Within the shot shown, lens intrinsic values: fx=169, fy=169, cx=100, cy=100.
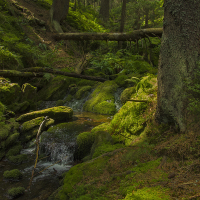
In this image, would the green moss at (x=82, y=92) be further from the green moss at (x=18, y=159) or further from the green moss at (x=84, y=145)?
the green moss at (x=18, y=159)

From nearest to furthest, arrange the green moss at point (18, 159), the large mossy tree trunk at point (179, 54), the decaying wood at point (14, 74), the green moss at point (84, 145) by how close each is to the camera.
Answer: the large mossy tree trunk at point (179, 54), the green moss at point (18, 159), the green moss at point (84, 145), the decaying wood at point (14, 74)

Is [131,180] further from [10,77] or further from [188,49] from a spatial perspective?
[10,77]

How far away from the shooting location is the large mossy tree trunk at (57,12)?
17.2m

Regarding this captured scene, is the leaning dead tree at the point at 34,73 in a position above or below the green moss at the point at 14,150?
above

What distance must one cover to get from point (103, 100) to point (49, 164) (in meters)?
5.48

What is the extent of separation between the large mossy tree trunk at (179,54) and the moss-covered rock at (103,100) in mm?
6001

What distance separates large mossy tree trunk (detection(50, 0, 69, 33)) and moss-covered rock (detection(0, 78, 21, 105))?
34.2 ft

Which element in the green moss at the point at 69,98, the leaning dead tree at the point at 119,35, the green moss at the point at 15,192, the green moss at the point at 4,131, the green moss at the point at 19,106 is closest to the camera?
the green moss at the point at 15,192

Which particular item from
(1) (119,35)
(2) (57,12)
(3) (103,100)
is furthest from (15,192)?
(2) (57,12)

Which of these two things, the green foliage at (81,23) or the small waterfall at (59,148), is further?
the green foliage at (81,23)

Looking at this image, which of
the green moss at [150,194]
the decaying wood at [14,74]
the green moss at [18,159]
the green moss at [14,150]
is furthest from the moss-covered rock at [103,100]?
the green moss at [150,194]

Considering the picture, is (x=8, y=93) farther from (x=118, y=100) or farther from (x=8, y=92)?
(x=118, y=100)

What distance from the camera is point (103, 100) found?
1036cm

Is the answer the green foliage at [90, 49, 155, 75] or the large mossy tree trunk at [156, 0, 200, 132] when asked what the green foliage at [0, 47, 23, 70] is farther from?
the large mossy tree trunk at [156, 0, 200, 132]
